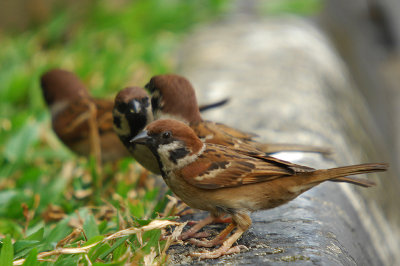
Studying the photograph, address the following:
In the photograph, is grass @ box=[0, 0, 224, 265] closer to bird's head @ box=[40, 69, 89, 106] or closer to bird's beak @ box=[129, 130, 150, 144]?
bird's head @ box=[40, 69, 89, 106]

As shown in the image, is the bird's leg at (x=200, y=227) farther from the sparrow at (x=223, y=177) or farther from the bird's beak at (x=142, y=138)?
the bird's beak at (x=142, y=138)

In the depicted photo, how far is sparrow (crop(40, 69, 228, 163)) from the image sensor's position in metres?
4.88

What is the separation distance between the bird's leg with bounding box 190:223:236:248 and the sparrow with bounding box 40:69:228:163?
177cm

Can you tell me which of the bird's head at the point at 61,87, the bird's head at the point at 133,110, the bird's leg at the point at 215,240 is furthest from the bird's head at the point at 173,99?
the bird's head at the point at 61,87

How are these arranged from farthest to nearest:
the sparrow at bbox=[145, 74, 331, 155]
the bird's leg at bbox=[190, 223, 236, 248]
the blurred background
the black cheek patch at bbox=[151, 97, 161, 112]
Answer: the blurred background
the black cheek patch at bbox=[151, 97, 161, 112]
the sparrow at bbox=[145, 74, 331, 155]
the bird's leg at bbox=[190, 223, 236, 248]

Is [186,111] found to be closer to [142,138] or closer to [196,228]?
[142,138]

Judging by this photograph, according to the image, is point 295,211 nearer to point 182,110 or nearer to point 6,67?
point 182,110

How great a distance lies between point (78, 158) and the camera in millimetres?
5426

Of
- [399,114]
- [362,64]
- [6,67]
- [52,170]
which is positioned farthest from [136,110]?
[399,114]

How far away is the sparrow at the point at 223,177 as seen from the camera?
10.6 feet

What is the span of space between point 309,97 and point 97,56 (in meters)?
3.22

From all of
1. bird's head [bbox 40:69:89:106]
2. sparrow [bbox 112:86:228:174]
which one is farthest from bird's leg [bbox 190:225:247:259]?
bird's head [bbox 40:69:89:106]

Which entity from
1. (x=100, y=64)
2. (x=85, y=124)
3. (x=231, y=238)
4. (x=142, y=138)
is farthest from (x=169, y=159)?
(x=100, y=64)

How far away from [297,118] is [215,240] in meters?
2.22
